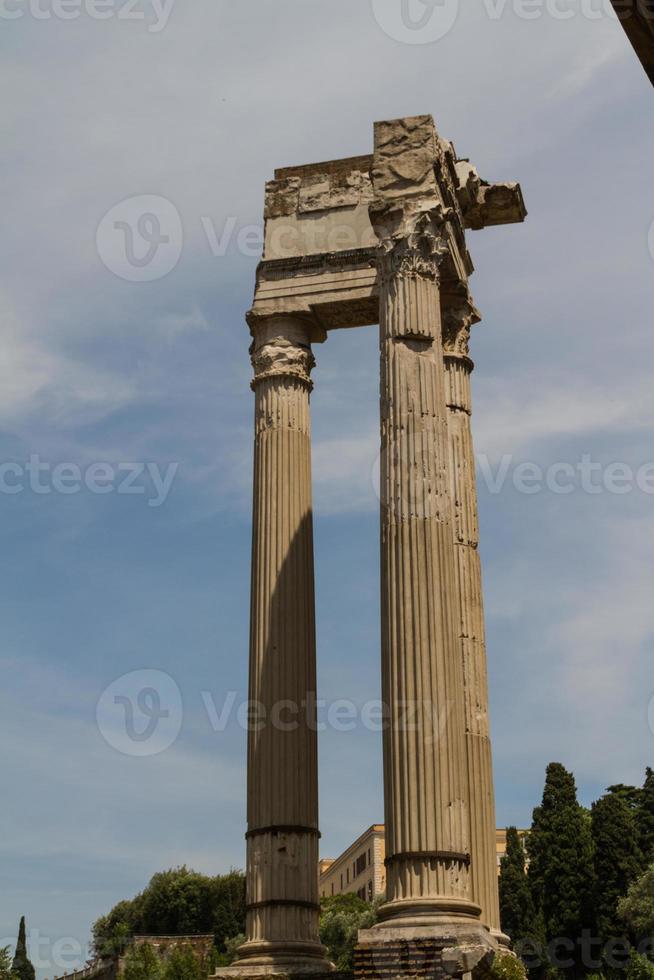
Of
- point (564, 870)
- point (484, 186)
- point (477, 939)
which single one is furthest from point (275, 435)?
point (564, 870)

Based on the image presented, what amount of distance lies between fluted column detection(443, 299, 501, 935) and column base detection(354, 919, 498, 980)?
15.5ft

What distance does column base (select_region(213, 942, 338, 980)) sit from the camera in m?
23.6

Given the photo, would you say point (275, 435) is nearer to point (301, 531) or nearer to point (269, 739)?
point (301, 531)

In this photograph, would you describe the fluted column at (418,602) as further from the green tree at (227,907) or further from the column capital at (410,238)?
the green tree at (227,907)

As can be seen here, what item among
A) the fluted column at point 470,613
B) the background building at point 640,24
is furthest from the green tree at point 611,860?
the background building at point 640,24

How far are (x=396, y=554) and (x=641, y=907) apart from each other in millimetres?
54605

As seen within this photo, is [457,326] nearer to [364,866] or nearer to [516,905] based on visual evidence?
[516,905]

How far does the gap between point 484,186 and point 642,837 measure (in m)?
64.4

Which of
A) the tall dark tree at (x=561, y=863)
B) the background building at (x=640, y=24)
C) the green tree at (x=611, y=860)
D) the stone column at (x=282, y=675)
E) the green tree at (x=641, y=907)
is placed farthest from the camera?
the tall dark tree at (x=561, y=863)

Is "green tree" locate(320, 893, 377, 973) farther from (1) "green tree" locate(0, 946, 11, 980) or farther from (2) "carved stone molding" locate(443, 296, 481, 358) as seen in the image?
(2) "carved stone molding" locate(443, 296, 481, 358)

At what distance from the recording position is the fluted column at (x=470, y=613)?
962 inches

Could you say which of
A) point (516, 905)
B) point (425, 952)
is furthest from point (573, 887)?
point (425, 952)

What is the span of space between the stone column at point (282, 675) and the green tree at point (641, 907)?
49.4 meters

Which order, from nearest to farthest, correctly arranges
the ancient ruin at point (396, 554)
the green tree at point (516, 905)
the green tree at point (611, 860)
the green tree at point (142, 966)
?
the ancient ruin at point (396, 554) → the green tree at point (611, 860) → the green tree at point (516, 905) → the green tree at point (142, 966)
